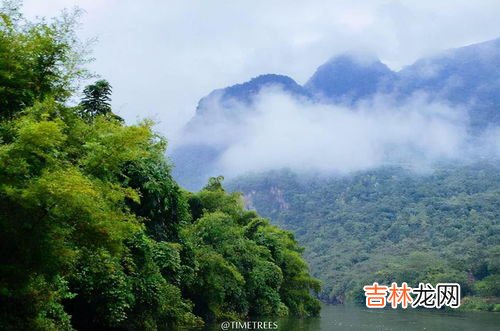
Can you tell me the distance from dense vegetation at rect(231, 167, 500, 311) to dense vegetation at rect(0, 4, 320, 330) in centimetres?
5574

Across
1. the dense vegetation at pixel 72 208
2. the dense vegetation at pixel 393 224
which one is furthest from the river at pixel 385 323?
the dense vegetation at pixel 393 224

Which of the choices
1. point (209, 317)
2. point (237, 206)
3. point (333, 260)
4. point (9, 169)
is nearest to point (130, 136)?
point (9, 169)

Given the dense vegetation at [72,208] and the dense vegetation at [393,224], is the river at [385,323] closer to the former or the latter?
the dense vegetation at [72,208]

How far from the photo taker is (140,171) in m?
21.5

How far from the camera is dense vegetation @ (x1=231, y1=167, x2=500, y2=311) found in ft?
265

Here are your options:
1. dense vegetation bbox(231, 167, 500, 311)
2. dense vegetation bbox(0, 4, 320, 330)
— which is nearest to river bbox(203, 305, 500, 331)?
dense vegetation bbox(0, 4, 320, 330)

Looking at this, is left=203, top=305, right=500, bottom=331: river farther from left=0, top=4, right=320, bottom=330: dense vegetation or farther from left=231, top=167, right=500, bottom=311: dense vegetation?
left=231, top=167, right=500, bottom=311: dense vegetation

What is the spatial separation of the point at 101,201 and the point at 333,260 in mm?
100900

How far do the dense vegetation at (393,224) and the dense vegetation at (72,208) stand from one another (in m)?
55.7

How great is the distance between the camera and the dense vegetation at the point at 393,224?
8075 cm

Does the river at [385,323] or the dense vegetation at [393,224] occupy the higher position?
the dense vegetation at [393,224]

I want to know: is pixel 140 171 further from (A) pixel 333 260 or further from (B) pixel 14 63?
(A) pixel 333 260

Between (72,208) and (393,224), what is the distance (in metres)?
121

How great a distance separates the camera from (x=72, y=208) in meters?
9.88
